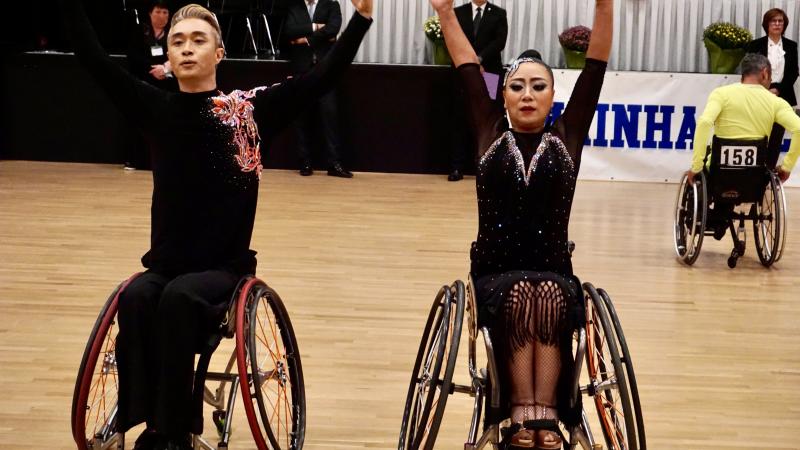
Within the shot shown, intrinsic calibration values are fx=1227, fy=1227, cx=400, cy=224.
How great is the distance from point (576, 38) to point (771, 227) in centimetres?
367

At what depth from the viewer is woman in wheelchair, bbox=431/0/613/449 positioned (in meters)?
3.38

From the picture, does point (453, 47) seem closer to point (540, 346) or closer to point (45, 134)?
point (540, 346)

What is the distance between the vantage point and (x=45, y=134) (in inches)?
420

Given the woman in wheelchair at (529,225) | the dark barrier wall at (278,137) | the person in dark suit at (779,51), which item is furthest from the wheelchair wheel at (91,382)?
the person in dark suit at (779,51)

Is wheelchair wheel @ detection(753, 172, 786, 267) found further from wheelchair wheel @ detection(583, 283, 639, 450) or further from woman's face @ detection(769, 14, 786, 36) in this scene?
wheelchair wheel @ detection(583, 283, 639, 450)

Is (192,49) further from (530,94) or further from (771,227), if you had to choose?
(771,227)

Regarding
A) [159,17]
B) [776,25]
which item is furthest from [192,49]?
[776,25]

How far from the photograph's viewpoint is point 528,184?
11.6ft

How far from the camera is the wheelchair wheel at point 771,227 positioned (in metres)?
6.76

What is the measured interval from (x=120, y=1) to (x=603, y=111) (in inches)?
174

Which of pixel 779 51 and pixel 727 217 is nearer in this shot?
pixel 727 217

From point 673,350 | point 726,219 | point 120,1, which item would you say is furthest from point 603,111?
point 673,350

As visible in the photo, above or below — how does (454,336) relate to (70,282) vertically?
above

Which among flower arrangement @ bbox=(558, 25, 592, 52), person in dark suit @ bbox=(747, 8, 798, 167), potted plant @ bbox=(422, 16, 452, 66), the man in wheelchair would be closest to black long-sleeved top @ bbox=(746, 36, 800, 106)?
person in dark suit @ bbox=(747, 8, 798, 167)
